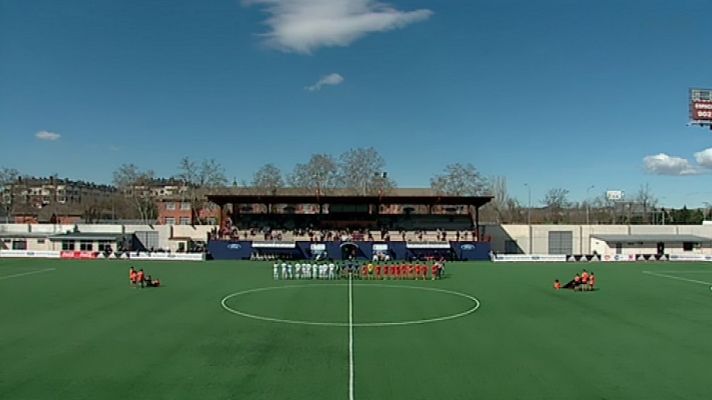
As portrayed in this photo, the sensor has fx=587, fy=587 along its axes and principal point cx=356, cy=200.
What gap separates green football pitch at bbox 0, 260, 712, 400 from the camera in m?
15.4

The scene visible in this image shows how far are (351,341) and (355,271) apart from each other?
2250 cm

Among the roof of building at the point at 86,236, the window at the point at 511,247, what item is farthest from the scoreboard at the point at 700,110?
the roof of building at the point at 86,236

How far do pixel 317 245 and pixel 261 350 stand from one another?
4217 centimetres

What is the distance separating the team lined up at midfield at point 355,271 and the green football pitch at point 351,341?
2910 mm

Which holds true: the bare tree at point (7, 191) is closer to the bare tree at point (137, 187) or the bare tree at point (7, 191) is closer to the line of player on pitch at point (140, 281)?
the bare tree at point (137, 187)

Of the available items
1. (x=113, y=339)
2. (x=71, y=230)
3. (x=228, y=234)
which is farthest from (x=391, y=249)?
(x=113, y=339)

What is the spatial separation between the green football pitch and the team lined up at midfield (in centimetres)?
291

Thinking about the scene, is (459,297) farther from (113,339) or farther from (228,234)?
(228,234)

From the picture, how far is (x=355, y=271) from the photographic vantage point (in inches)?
Result: 1698

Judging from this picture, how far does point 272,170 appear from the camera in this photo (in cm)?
10262

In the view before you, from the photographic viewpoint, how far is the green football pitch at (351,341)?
15.4m

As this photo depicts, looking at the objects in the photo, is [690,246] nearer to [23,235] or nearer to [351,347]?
[351,347]

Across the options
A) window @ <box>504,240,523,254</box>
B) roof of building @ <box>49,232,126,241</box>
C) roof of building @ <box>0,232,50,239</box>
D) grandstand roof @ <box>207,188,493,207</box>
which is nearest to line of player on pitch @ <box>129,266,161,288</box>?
grandstand roof @ <box>207,188,493,207</box>

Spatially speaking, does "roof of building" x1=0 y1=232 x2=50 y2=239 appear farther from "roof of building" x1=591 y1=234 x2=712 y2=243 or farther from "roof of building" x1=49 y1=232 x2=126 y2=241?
"roof of building" x1=591 y1=234 x2=712 y2=243
